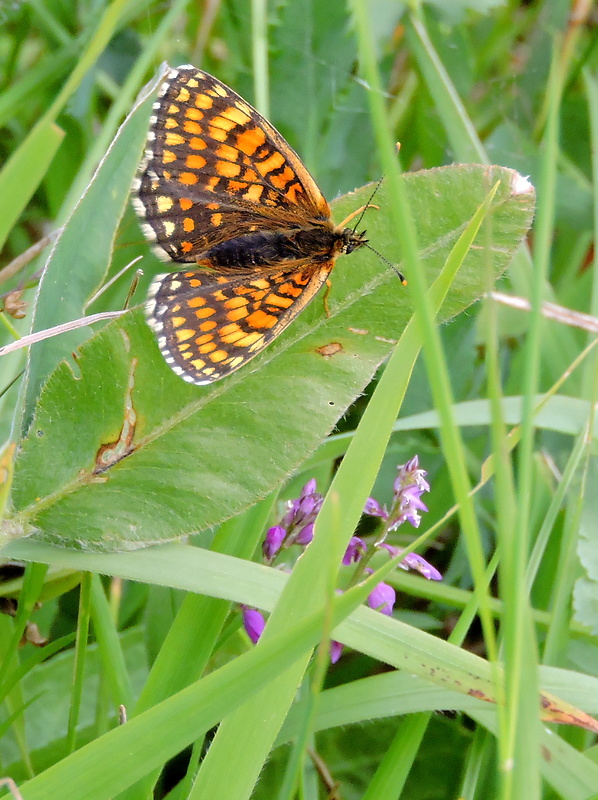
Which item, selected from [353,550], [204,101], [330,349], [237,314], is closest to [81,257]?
[237,314]

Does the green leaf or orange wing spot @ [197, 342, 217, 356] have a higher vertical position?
orange wing spot @ [197, 342, 217, 356]

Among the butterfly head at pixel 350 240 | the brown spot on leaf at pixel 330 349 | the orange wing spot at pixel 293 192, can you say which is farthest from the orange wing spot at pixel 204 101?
the brown spot on leaf at pixel 330 349

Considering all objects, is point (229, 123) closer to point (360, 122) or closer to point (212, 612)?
point (360, 122)

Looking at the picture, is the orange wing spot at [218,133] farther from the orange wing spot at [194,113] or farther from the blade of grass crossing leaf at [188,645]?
the blade of grass crossing leaf at [188,645]

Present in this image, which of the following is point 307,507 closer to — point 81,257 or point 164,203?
point 81,257

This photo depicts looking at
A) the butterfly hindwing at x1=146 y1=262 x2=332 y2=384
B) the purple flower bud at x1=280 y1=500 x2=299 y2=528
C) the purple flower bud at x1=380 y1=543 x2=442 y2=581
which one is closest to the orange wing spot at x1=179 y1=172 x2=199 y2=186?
the butterfly hindwing at x1=146 y1=262 x2=332 y2=384

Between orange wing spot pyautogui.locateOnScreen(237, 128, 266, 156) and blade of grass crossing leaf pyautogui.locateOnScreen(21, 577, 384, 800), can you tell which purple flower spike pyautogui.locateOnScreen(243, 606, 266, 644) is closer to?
blade of grass crossing leaf pyautogui.locateOnScreen(21, 577, 384, 800)

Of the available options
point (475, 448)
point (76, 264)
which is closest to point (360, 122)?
point (475, 448)
